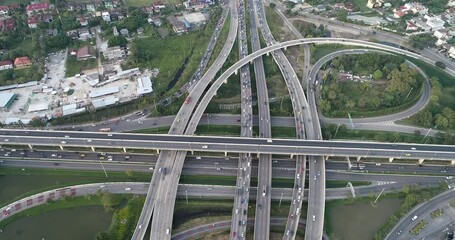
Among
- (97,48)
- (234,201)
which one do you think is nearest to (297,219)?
(234,201)

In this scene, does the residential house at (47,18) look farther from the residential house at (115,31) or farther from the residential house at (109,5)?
the residential house at (115,31)

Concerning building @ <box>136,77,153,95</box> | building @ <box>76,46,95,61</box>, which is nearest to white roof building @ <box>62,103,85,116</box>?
building @ <box>136,77,153,95</box>

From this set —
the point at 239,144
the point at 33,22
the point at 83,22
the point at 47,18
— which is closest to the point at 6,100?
the point at 33,22

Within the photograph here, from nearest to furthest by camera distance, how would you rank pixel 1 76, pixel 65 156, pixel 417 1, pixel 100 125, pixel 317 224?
pixel 317 224 → pixel 65 156 → pixel 100 125 → pixel 1 76 → pixel 417 1

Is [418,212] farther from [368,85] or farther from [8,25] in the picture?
[8,25]

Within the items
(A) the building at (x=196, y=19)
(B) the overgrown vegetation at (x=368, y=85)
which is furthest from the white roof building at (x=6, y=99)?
(B) the overgrown vegetation at (x=368, y=85)

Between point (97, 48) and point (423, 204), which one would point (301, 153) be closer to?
point (423, 204)
